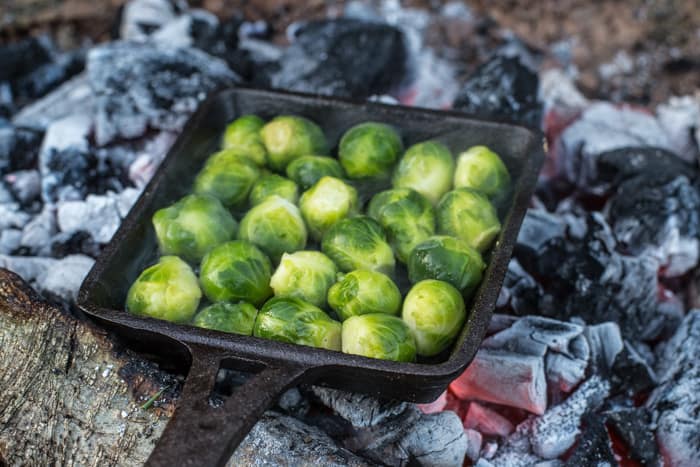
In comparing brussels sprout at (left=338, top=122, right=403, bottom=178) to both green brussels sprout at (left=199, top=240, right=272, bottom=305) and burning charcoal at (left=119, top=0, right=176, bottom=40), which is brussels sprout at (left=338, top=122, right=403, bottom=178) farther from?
burning charcoal at (left=119, top=0, right=176, bottom=40)

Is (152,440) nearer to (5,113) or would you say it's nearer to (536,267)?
(536,267)

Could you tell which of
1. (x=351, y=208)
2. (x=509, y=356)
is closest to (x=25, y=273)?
(x=351, y=208)

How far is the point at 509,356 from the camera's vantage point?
2.90 m

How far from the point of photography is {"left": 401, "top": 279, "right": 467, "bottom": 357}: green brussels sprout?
8.30 feet

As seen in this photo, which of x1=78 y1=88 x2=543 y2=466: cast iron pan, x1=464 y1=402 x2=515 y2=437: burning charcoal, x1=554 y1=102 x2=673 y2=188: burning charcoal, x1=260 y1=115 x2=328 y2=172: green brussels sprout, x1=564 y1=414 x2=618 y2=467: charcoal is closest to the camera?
x1=78 y1=88 x2=543 y2=466: cast iron pan

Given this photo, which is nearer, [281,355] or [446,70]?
[281,355]

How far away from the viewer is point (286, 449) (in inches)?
93.1

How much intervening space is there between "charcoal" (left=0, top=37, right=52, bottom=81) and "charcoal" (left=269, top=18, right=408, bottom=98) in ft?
5.87

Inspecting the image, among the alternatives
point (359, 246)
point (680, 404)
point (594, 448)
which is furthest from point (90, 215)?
point (680, 404)

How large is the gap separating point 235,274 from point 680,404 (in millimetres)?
1839

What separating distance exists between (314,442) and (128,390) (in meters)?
0.67

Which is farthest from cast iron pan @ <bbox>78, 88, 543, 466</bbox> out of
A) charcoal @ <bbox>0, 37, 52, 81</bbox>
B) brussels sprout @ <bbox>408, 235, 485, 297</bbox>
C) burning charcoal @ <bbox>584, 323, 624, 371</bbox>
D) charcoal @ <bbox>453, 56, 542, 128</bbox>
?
charcoal @ <bbox>0, 37, 52, 81</bbox>

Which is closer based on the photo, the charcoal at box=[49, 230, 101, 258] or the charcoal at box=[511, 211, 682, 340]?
the charcoal at box=[511, 211, 682, 340]

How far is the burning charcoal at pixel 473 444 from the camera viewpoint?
9.28ft
